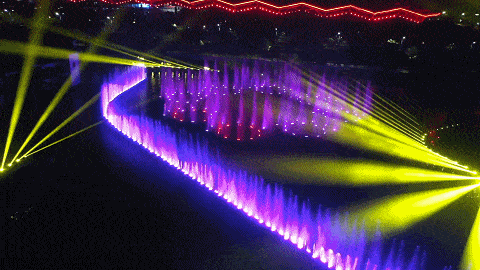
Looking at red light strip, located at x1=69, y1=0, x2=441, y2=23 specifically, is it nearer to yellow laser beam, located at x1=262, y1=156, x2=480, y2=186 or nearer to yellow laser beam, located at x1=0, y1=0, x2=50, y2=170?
yellow laser beam, located at x1=0, y1=0, x2=50, y2=170

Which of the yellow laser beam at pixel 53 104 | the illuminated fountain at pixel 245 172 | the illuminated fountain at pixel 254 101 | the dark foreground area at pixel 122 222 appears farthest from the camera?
the illuminated fountain at pixel 254 101

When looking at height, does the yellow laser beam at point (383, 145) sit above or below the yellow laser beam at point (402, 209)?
above

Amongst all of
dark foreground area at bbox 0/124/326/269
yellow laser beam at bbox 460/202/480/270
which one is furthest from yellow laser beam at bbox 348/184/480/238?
dark foreground area at bbox 0/124/326/269

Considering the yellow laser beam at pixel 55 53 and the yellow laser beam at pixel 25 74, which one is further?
the yellow laser beam at pixel 55 53

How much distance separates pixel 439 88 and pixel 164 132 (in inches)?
410

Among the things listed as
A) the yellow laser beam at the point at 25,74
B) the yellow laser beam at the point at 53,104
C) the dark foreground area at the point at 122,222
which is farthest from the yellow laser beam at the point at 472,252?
the yellow laser beam at the point at 53,104

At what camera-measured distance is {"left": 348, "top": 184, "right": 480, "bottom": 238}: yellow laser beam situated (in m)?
5.02

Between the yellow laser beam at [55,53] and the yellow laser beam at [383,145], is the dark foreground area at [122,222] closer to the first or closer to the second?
the yellow laser beam at [383,145]

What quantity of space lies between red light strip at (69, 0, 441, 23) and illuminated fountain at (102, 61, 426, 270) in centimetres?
463

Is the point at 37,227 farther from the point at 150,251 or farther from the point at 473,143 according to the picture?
the point at 473,143

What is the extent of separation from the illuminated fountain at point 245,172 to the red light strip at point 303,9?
4.63 metres

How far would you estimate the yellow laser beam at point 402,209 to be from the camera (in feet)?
16.5

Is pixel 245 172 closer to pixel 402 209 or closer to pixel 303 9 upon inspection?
pixel 402 209

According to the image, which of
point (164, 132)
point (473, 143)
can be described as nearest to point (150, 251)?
point (164, 132)
